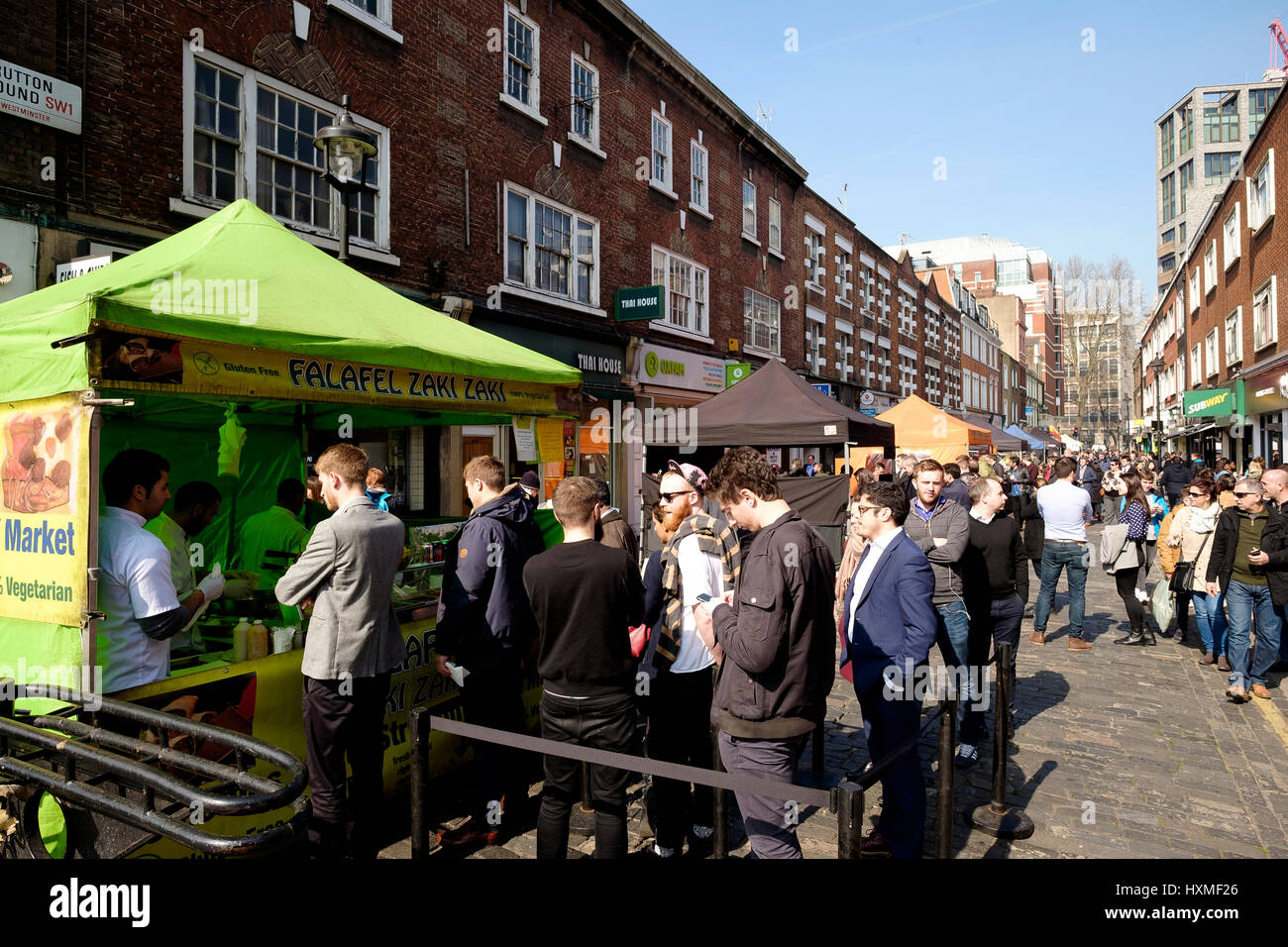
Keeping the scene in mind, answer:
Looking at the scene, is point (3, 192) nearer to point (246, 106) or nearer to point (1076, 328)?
point (246, 106)

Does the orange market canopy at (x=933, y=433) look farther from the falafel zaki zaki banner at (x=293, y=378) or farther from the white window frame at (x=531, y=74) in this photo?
the falafel zaki zaki banner at (x=293, y=378)

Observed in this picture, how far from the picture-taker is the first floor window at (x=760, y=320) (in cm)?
2328

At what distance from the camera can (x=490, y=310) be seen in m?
13.3

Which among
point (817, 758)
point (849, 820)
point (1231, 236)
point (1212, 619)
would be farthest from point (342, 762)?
point (1231, 236)

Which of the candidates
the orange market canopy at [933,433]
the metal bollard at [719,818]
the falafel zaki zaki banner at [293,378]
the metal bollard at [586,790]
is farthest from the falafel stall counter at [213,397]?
the orange market canopy at [933,433]

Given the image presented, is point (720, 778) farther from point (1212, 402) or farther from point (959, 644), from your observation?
point (1212, 402)

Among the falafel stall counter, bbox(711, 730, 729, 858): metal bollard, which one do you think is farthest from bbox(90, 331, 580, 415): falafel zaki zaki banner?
bbox(711, 730, 729, 858): metal bollard

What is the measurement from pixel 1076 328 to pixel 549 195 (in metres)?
47.1

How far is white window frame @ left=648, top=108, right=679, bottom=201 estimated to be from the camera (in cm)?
1847

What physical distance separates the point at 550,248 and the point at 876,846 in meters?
13.3

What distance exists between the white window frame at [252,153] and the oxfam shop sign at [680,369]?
7592 millimetres

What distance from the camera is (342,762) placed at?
387 cm

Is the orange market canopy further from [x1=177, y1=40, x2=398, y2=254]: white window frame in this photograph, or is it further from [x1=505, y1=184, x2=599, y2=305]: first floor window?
[x1=177, y1=40, x2=398, y2=254]: white window frame
